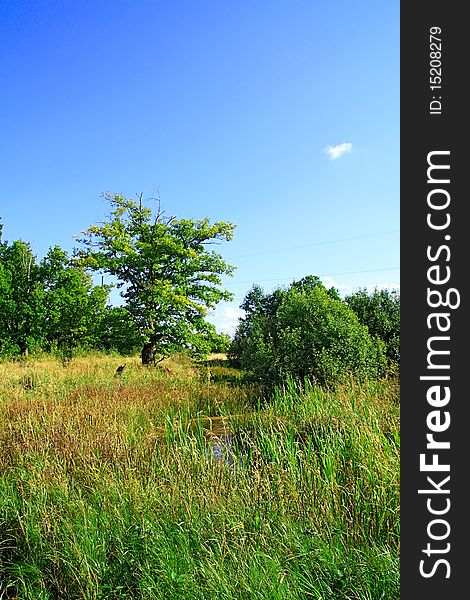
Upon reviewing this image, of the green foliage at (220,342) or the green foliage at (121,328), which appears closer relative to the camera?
the green foliage at (121,328)

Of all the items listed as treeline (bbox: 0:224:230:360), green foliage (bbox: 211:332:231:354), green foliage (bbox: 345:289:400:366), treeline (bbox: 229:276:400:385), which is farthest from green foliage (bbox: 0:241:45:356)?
green foliage (bbox: 345:289:400:366)

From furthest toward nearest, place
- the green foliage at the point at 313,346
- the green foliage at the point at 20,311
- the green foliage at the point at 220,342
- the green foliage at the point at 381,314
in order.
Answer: the green foliage at the point at 20,311 < the green foliage at the point at 220,342 < the green foliage at the point at 381,314 < the green foliage at the point at 313,346

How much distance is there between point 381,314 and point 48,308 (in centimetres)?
1332

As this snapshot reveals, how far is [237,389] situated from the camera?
10.5 m

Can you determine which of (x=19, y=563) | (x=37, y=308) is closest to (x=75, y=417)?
(x=19, y=563)

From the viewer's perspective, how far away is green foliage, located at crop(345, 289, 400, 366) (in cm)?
1288

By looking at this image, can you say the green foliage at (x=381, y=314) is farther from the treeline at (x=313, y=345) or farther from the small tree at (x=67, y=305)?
the small tree at (x=67, y=305)

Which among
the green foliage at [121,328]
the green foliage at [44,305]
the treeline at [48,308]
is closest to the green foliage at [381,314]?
the green foliage at [121,328]

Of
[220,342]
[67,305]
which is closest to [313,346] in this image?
[220,342]

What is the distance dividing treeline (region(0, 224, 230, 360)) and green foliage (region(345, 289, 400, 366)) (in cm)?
900

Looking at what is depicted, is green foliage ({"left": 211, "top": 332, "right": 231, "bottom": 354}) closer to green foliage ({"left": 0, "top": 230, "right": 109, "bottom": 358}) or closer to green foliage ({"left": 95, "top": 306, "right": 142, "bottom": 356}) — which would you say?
green foliage ({"left": 95, "top": 306, "right": 142, "bottom": 356})

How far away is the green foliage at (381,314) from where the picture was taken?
1288 cm

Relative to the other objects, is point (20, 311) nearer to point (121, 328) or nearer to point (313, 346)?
point (121, 328)

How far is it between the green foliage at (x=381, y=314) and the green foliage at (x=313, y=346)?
1.62 meters
